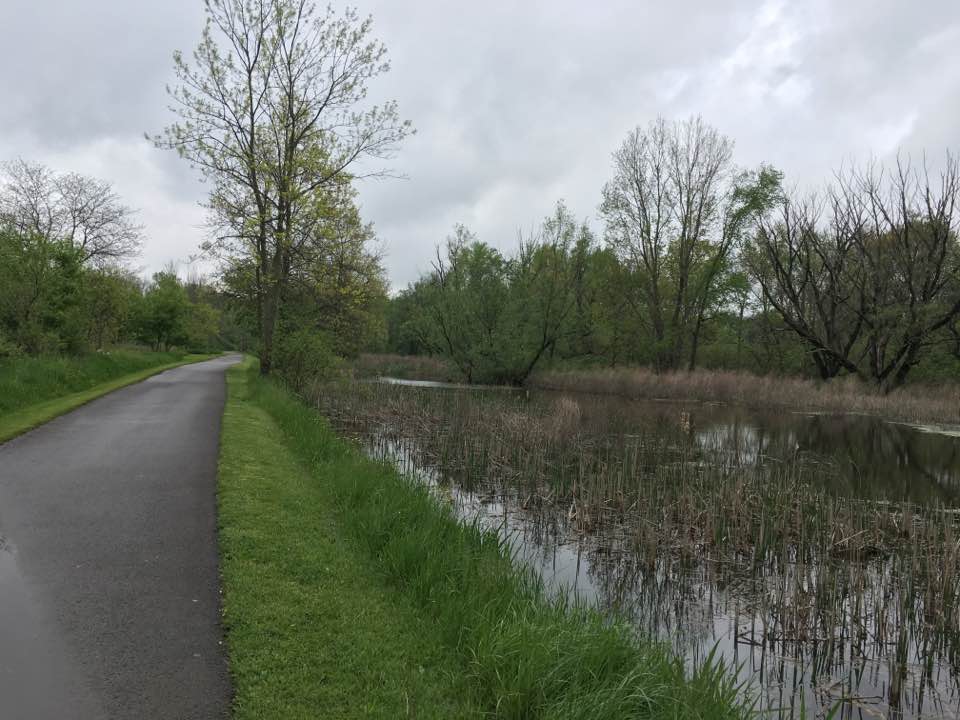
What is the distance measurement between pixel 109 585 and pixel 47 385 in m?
14.6

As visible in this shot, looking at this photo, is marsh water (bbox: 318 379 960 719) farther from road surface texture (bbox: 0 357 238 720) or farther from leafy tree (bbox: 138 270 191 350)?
leafy tree (bbox: 138 270 191 350)

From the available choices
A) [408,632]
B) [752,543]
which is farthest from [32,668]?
[752,543]

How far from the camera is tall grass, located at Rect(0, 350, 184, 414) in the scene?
Answer: 14109 mm

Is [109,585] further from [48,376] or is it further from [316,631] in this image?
[48,376]

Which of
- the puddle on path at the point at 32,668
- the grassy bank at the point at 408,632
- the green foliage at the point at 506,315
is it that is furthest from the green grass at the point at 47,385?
the green foliage at the point at 506,315

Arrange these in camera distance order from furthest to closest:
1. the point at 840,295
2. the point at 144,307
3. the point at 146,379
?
1. the point at 144,307
2. the point at 840,295
3. the point at 146,379

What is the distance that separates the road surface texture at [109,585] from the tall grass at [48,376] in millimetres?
5328

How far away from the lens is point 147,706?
127 inches

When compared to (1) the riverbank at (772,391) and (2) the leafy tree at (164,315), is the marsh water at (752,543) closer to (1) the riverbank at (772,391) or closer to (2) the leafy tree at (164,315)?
(1) the riverbank at (772,391)

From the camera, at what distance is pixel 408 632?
436 centimetres

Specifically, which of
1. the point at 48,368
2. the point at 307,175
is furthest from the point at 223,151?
the point at 48,368

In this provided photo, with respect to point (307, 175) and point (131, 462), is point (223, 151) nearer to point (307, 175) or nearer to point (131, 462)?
point (307, 175)

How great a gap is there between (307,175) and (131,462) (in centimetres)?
1505

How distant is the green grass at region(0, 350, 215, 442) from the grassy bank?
801 centimetres
